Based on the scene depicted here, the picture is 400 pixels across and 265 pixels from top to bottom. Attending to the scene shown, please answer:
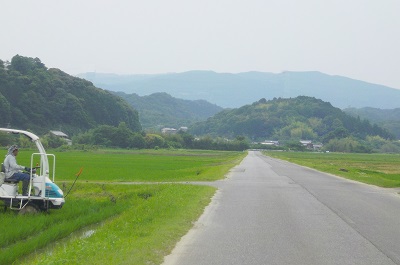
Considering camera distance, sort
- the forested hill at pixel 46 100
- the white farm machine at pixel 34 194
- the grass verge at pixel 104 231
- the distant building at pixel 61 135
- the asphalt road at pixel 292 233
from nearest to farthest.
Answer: the grass verge at pixel 104 231 → the asphalt road at pixel 292 233 → the white farm machine at pixel 34 194 → the forested hill at pixel 46 100 → the distant building at pixel 61 135

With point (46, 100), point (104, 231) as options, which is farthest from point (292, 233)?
point (46, 100)

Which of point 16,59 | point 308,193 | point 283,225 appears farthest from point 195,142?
point 283,225

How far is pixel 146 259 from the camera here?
8.98 metres

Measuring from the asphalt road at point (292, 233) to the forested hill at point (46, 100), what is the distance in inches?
2677

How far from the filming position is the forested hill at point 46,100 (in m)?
84.9

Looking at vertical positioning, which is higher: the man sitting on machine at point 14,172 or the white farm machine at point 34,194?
the man sitting on machine at point 14,172

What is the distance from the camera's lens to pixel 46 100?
3691 inches

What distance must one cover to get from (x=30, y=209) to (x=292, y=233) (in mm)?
7246

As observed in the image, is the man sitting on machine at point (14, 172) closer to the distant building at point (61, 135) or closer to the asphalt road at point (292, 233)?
the asphalt road at point (292, 233)

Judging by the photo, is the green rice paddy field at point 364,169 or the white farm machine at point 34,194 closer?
the white farm machine at point 34,194

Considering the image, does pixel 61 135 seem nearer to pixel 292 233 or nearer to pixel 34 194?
pixel 34 194

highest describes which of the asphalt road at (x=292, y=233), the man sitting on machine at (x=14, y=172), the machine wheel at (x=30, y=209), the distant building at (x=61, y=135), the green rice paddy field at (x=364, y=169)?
the distant building at (x=61, y=135)

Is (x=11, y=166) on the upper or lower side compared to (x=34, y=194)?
upper

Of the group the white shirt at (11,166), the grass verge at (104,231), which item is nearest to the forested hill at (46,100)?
the grass verge at (104,231)
